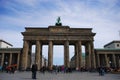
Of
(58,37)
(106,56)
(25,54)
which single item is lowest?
(106,56)

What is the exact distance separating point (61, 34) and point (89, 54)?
11970 mm

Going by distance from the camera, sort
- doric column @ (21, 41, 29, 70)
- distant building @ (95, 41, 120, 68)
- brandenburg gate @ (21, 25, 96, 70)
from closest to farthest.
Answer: doric column @ (21, 41, 29, 70) → brandenburg gate @ (21, 25, 96, 70) → distant building @ (95, 41, 120, 68)

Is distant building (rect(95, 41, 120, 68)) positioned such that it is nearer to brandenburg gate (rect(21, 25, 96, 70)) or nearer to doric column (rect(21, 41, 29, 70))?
brandenburg gate (rect(21, 25, 96, 70))

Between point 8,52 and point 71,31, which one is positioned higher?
point 71,31

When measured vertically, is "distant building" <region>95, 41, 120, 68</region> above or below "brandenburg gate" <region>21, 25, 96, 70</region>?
below

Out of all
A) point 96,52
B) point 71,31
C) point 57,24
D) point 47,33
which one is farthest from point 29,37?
point 96,52

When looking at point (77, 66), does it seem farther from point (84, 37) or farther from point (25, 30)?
point (25, 30)

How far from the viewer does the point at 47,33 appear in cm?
5719

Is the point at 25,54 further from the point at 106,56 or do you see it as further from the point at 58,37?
the point at 106,56

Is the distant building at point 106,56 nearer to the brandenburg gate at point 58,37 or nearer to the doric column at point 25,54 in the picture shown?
the brandenburg gate at point 58,37

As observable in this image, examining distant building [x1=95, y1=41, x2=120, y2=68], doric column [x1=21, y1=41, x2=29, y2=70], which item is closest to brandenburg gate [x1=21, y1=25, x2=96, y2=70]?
doric column [x1=21, y1=41, x2=29, y2=70]

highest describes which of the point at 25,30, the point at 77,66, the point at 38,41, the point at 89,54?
the point at 25,30

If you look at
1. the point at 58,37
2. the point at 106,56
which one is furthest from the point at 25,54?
the point at 106,56

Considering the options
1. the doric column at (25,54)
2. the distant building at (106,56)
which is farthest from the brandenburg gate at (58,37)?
the distant building at (106,56)
